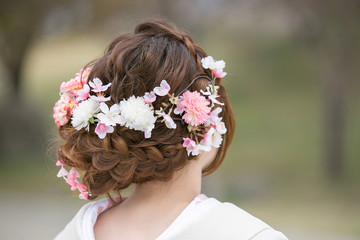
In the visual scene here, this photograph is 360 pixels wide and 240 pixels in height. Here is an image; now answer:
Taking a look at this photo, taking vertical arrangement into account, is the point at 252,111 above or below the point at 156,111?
below

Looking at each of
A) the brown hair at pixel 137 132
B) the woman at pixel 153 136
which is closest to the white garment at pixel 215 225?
the woman at pixel 153 136

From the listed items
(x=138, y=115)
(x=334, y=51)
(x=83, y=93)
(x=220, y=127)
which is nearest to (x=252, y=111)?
(x=334, y=51)

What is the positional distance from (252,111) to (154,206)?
10.3m

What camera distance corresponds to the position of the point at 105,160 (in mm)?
1410

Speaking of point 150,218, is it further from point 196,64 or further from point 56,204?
point 56,204

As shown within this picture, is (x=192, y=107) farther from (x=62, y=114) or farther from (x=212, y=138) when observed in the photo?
(x=62, y=114)

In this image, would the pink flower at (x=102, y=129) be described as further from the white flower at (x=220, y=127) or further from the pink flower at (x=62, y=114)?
the white flower at (x=220, y=127)

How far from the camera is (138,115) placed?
131 centimetres

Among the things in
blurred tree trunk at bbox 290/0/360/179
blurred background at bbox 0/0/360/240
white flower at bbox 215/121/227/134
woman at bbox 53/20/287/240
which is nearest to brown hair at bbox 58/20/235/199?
woman at bbox 53/20/287/240

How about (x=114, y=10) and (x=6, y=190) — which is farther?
(x=114, y=10)

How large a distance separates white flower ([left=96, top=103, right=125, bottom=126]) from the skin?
0.25m

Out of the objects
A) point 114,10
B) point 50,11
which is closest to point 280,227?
point 114,10

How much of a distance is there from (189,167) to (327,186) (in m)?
6.28

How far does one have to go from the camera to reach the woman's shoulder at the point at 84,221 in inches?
60.9
